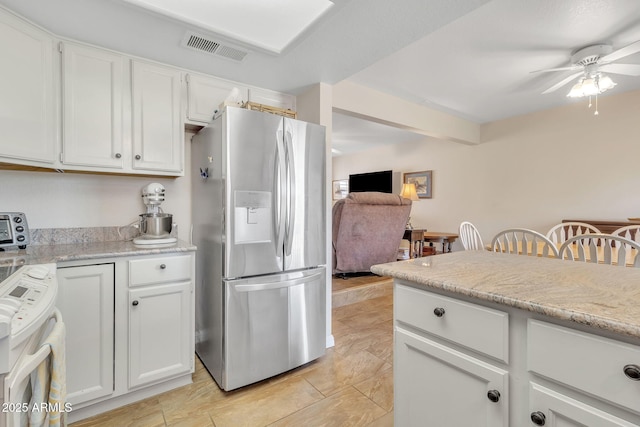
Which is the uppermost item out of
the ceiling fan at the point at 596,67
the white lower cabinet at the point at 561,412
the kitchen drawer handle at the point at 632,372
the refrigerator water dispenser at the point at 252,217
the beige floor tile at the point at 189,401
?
the ceiling fan at the point at 596,67

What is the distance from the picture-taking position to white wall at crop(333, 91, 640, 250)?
331cm

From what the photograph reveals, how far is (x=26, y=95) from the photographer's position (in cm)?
154

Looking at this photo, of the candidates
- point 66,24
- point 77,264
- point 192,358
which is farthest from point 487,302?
point 66,24

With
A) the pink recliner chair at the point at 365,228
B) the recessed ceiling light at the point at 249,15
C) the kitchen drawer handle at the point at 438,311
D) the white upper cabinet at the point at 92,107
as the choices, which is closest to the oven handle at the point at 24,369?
the kitchen drawer handle at the point at 438,311

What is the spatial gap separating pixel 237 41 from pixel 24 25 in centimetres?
111

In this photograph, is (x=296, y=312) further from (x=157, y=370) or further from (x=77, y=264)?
(x=77, y=264)

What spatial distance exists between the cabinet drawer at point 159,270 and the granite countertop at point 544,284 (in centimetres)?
126

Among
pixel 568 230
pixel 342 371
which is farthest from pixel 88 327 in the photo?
pixel 568 230

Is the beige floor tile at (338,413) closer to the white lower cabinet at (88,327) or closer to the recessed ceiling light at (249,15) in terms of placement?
the white lower cabinet at (88,327)

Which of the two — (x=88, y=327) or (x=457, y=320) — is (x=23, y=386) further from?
(x=457, y=320)

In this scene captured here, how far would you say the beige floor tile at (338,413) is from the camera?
59.7 inches

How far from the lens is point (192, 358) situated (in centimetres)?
182

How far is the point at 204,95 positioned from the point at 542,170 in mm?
4411

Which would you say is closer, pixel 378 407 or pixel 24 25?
pixel 24 25
